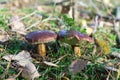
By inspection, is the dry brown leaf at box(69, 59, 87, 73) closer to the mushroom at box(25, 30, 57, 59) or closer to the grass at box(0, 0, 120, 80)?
the grass at box(0, 0, 120, 80)

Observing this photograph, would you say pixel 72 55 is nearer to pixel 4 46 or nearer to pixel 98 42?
pixel 98 42

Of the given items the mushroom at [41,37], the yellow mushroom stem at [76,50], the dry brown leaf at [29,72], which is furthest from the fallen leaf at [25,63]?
the yellow mushroom stem at [76,50]

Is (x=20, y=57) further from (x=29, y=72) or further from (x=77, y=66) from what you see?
(x=77, y=66)

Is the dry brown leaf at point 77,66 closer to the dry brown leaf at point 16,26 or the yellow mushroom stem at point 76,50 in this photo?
the yellow mushroom stem at point 76,50

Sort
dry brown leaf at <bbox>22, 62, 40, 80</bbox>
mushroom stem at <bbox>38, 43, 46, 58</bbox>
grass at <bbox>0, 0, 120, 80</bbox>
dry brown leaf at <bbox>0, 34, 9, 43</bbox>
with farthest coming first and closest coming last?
dry brown leaf at <bbox>0, 34, 9, 43</bbox>
mushroom stem at <bbox>38, 43, 46, 58</bbox>
grass at <bbox>0, 0, 120, 80</bbox>
dry brown leaf at <bbox>22, 62, 40, 80</bbox>

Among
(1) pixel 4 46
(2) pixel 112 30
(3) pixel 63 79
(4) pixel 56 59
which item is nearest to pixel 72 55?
(4) pixel 56 59

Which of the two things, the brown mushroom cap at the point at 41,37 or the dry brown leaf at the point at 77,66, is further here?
the brown mushroom cap at the point at 41,37

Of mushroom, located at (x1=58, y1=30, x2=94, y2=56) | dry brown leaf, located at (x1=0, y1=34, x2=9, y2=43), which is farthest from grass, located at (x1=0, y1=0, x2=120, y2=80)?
mushroom, located at (x1=58, y1=30, x2=94, y2=56)

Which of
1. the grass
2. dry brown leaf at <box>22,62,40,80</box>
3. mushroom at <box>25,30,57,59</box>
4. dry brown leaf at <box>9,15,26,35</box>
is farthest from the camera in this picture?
dry brown leaf at <box>9,15,26,35</box>
